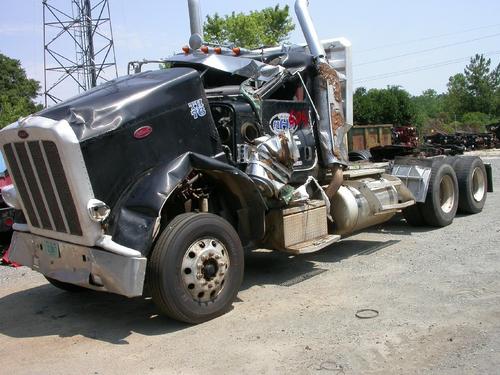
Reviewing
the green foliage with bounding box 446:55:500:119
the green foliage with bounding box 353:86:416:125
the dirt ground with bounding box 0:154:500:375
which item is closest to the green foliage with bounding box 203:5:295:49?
the green foliage with bounding box 353:86:416:125

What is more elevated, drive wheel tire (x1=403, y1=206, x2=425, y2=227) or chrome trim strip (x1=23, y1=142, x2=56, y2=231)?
chrome trim strip (x1=23, y1=142, x2=56, y2=231)

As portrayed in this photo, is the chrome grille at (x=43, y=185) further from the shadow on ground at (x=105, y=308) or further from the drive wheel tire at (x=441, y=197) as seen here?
the drive wheel tire at (x=441, y=197)

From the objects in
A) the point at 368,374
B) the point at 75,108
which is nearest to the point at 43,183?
the point at 75,108

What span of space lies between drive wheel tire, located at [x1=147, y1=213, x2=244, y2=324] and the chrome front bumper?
0.85 feet

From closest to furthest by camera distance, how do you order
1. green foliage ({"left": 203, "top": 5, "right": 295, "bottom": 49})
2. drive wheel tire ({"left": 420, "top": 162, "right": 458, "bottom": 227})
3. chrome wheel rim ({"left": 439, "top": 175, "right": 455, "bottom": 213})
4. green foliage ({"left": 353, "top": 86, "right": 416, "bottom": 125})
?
drive wheel tire ({"left": 420, "top": 162, "right": 458, "bottom": 227}) < chrome wheel rim ({"left": 439, "top": 175, "right": 455, "bottom": 213}) < green foliage ({"left": 203, "top": 5, "right": 295, "bottom": 49}) < green foliage ({"left": 353, "top": 86, "right": 416, "bottom": 125})

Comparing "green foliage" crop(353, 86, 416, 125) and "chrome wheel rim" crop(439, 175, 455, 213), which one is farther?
"green foliage" crop(353, 86, 416, 125)

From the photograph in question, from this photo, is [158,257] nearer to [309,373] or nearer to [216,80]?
[309,373]

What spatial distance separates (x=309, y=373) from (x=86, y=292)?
3.56 metres

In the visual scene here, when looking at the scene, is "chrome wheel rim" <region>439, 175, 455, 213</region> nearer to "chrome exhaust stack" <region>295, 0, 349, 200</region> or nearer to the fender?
"chrome exhaust stack" <region>295, 0, 349, 200</region>

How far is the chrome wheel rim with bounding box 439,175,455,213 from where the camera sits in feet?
33.4

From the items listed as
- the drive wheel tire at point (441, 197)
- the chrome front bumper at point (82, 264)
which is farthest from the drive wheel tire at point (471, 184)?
the chrome front bumper at point (82, 264)

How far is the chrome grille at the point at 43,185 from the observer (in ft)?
17.0

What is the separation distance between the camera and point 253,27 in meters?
33.6

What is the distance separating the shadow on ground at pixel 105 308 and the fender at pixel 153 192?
3.10ft
